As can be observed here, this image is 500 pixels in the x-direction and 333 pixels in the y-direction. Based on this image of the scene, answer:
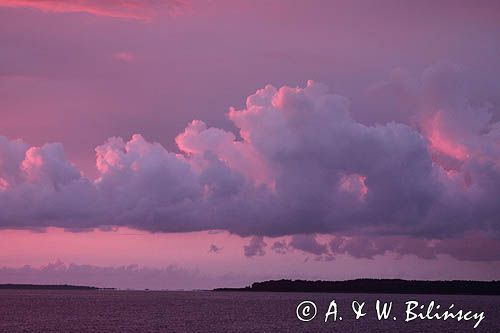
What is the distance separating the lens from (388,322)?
177 m

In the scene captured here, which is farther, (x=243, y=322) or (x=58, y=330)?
(x=243, y=322)

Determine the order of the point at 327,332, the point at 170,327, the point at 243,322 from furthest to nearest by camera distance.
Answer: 1. the point at 243,322
2. the point at 170,327
3. the point at 327,332

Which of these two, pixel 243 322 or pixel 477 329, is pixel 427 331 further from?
pixel 243 322

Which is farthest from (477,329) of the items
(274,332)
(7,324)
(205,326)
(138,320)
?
(7,324)

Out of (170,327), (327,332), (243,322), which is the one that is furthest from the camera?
(243,322)

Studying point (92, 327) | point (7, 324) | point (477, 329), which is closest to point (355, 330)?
point (477, 329)

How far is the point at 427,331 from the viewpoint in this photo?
146000mm

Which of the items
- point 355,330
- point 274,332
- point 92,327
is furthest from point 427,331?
point 92,327

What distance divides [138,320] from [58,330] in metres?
33.8

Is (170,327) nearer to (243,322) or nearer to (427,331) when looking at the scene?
(243,322)

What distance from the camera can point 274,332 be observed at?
14025cm

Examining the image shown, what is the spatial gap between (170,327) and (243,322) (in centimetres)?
2423

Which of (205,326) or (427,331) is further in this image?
(205,326)

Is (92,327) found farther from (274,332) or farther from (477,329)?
(477,329)
